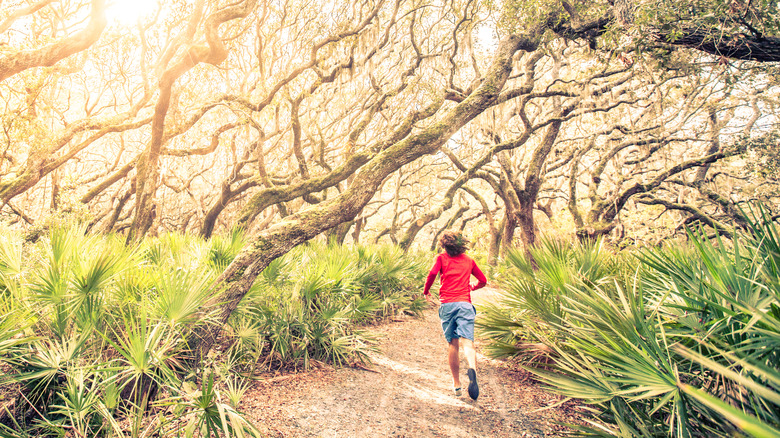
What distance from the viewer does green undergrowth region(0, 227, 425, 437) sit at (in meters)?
2.42

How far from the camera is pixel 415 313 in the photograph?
29.3 feet

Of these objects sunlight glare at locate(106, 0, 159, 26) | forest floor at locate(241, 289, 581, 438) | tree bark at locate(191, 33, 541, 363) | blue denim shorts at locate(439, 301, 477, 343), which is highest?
sunlight glare at locate(106, 0, 159, 26)

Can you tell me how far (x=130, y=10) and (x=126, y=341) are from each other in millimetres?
8950

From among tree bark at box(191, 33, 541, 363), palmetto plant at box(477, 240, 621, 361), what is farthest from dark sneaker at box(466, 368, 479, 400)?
tree bark at box(191, 33, 541, 363)

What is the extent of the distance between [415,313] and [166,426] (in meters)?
6.63

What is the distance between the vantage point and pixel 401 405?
3.89 metres

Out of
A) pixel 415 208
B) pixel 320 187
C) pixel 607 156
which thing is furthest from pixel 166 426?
pixel 415 208

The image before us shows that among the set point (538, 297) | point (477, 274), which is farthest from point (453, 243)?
point (538, 297)

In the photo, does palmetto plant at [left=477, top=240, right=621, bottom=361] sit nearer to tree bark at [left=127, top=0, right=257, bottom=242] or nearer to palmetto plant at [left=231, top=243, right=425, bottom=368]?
palmetto plant at [left=231, top=243, right=425, bottom=368]

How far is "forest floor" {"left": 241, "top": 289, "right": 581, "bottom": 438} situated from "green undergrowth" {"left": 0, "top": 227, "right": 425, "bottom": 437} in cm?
38

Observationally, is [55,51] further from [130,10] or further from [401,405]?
[401,405]

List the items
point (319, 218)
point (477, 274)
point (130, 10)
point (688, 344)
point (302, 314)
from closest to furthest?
point (688, 344) < point (319, 218) < point (477, 274) < point (302, 314) < point (130, 10)

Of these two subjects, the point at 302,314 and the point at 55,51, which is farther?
the point at 55,51

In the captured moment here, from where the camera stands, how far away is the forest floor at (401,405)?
3.29 metres
